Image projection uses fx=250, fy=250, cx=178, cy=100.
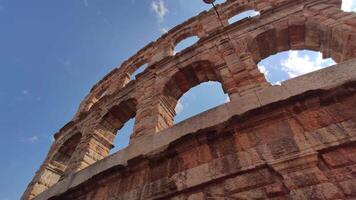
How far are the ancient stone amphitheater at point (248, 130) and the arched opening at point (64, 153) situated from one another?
1427 millimetres

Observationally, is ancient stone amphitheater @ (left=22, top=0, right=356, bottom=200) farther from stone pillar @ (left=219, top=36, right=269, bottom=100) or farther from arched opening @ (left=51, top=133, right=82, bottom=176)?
arched opening @ (left=51, top=133, right=82, bottom=176)

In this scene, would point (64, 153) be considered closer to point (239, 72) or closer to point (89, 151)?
point (89, 151)

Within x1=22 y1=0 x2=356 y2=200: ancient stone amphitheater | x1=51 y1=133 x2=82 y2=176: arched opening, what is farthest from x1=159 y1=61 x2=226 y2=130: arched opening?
x1=51 y1=133 x2=82 y2=176: arched opening

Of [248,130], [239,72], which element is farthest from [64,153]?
[248,130]

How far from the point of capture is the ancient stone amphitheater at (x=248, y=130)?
2.90m

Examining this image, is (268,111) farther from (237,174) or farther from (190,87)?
(190,87)

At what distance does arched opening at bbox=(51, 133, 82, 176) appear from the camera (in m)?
8.72

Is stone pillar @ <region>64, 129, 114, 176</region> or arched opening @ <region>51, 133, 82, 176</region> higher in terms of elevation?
arched opening @ <region>51, 133, 82, 176</region>

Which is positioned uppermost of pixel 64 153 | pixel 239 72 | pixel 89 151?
pixel 64 153

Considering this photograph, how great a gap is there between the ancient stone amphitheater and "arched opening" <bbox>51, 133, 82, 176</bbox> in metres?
1.43

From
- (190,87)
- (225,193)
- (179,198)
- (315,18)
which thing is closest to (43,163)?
(190,87)

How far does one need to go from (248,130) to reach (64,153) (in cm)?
776

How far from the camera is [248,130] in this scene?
11.8ft

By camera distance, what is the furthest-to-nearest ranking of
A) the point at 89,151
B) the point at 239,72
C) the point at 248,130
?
the point at 89,151
the point at 239,72
the point at 248,130
